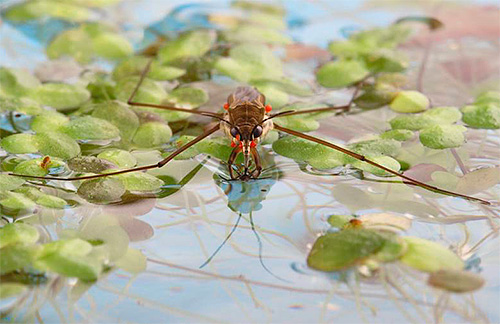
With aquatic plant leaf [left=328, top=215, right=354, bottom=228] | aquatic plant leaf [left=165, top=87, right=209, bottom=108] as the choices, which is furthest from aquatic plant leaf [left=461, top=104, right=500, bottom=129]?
aquatic plant leaf [left=165, top=87, right=209, bottom=108]

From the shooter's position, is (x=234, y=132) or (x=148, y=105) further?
(x=148, y=105)

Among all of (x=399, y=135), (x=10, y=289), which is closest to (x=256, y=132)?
(x=399, y=135)

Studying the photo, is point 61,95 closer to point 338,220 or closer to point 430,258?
point 338,220

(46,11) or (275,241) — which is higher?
A: (46,11)

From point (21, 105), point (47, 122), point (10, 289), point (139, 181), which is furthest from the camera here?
point (21, 105)

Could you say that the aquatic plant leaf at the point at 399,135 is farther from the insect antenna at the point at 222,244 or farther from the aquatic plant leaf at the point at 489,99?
the insect antenna at the point at 222,244

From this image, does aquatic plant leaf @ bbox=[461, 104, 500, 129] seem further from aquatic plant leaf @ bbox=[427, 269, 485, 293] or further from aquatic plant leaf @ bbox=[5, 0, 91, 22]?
aquatic plant leaf @ bbox=[5, 0, 91, 22]
